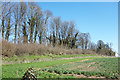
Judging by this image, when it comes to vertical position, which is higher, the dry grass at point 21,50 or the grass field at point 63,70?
the dry grass at point 21,50

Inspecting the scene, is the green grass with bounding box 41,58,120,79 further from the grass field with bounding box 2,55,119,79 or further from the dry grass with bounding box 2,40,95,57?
the dry grass with bounding box 2,40,95,57

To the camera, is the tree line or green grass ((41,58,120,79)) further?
the tree line

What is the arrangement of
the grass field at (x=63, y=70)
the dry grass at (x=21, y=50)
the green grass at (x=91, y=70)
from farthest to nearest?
the dry grass at (x=21, y=50) < the green grass at (x=91, y=70) < the grass field at (x=63, y=70)

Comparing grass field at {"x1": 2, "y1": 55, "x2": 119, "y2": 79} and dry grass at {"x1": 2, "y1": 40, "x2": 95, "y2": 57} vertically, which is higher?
dry grass at {"x1": 2, "y1": 40, "x2": 95, "y2": 57}

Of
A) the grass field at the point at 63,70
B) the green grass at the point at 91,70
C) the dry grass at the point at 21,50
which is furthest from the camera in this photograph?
the dry grass at the point at 21,50

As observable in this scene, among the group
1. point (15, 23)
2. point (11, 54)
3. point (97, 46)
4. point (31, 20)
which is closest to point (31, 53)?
point (11, 54)

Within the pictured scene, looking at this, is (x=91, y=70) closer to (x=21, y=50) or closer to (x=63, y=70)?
(x=63, y=70)

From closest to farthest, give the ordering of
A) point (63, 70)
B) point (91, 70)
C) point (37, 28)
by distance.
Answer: point (63, 70)
point (91, 70)
point (37, 28)

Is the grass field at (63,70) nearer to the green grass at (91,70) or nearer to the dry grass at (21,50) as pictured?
the green grass at (91,70)

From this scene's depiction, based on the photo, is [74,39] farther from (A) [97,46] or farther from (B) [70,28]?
(A) [97,46]

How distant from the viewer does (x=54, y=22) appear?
39.5 meters

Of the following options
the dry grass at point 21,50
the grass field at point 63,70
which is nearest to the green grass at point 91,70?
the grass field at point 63,70

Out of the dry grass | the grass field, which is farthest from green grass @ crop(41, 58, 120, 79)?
the dry grass

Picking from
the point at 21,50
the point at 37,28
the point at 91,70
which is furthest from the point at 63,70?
the point at 37,28
